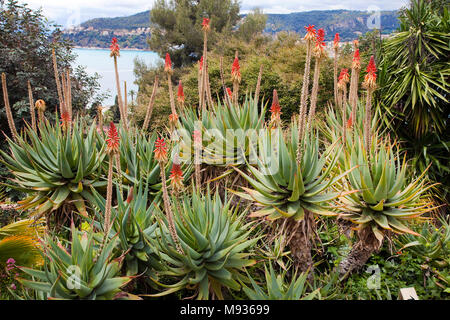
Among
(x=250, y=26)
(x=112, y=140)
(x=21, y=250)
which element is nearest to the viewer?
(x=112, y=140)

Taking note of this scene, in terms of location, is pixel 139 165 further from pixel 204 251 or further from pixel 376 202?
pixel 376 202

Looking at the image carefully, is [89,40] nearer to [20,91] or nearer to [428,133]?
[20,91]

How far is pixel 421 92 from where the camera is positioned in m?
6.18

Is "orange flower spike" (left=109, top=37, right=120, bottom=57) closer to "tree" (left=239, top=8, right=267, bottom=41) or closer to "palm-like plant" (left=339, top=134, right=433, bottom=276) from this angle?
"palm-like plant" (left=339, top=134, right=433, bottom=276)

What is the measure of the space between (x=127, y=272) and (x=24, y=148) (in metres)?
2.17

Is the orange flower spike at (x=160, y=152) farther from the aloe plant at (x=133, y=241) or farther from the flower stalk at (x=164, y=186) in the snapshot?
the aloe plant at (x=133, y=241)

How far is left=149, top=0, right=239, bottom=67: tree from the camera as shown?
77.9 ft

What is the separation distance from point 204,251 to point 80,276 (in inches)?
36.8

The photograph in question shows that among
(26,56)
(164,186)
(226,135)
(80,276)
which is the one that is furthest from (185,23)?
(80,276)

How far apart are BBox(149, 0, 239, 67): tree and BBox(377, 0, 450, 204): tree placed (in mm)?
17721

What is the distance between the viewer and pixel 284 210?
2980 millimetres

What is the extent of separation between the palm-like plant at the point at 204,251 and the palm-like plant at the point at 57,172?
55.6 inches

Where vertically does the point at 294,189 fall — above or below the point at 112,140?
below

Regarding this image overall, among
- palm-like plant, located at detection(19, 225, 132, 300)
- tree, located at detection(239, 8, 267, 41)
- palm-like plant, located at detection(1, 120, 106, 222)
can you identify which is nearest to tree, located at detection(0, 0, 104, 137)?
palm-like plant, located at detection(1, 120, 106, 222)
